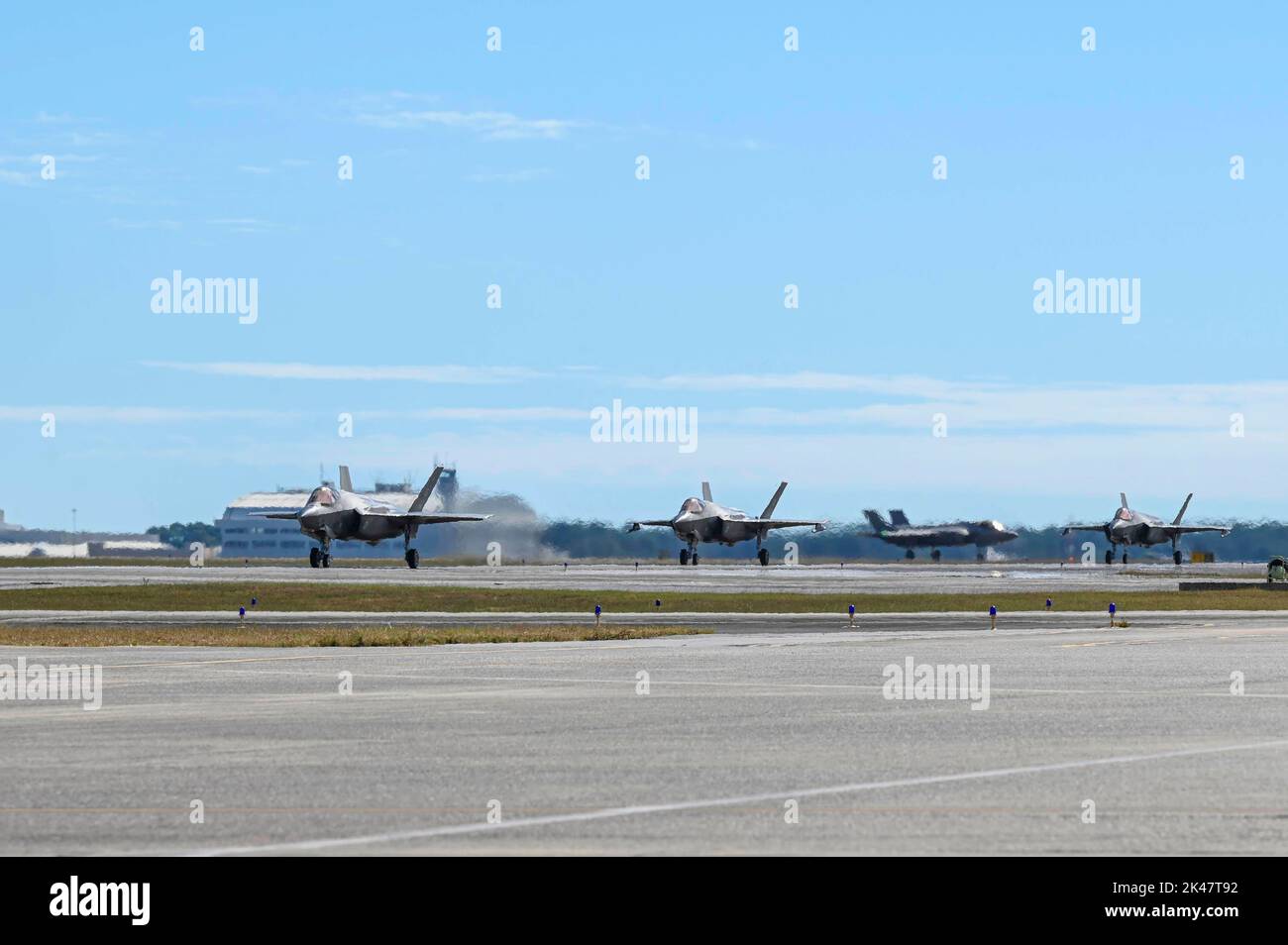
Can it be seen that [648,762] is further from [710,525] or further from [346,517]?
[710,525]

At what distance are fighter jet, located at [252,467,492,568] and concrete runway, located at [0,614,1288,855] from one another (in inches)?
2627

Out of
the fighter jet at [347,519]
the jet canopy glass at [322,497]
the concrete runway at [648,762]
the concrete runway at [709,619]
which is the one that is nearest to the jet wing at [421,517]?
the fighter jet at [347,519]

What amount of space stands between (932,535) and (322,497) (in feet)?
338

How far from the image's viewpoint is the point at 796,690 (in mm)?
24688

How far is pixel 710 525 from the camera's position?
12375 cm

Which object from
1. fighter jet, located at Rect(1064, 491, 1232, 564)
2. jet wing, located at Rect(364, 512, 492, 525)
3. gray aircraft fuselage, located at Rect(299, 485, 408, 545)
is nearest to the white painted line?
gray aircraft fuselage, located at Rect(299, 485, 408, 545)

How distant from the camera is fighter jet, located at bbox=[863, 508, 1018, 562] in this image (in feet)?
591

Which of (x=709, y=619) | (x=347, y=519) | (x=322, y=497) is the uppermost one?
(x=322, y=497)

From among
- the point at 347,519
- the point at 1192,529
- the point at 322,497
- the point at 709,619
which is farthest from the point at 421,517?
the point at 1192,529

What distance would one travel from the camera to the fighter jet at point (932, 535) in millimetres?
180000

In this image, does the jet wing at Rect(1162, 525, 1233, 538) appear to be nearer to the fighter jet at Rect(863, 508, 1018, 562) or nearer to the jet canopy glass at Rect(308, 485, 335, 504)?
the fighter jet at Rect(863, 508, 1018, 562)

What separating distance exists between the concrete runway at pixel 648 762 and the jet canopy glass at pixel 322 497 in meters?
66.6
